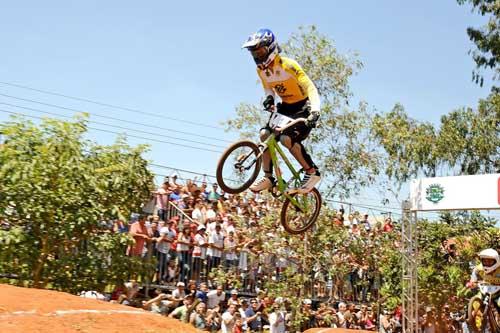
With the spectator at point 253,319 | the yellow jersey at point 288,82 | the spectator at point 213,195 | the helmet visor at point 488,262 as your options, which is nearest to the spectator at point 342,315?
the spectator at point 253,319

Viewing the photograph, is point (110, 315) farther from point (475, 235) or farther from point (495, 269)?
point (475, 235)

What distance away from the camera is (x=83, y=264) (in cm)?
1341

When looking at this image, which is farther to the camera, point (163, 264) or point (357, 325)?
point (357, 325)

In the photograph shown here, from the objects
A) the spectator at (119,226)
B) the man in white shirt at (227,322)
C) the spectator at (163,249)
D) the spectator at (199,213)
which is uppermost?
the spectator at (199,213)

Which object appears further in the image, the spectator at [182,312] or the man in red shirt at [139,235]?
the man in red shirt at [139,235]

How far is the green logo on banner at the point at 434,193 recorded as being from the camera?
1628cm

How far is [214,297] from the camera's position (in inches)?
601

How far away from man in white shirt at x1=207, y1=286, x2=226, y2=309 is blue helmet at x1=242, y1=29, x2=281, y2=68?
310 inches

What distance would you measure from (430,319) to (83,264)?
12.5 meters

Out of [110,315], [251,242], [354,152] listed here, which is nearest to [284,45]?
[354,152]

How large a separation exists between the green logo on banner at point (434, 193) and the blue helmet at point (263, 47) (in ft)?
29.5

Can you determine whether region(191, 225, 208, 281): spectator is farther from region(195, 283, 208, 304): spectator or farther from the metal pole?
the metal pole

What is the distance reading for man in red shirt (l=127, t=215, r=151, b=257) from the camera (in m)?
14.4

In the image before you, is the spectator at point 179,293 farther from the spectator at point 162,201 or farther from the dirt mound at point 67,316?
the dirt mound at point 67,316
